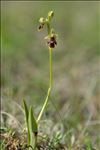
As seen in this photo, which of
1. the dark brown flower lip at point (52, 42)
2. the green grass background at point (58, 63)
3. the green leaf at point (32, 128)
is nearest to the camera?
the dark brown flower lip at point (52, 42)

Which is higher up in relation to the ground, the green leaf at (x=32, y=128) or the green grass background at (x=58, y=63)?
the green grass background at (x=58, y=63)

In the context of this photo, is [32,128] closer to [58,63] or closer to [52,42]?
[52,42]

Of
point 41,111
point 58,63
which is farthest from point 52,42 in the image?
point 58,63

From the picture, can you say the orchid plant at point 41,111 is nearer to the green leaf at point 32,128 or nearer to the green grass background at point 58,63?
the green leaf at point 32,128

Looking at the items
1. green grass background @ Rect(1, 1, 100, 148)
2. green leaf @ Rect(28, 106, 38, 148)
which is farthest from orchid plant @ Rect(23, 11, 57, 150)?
green grass background @ Rect(1, 1, 100, 148)

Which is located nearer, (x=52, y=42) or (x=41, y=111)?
(x=52, y=42)

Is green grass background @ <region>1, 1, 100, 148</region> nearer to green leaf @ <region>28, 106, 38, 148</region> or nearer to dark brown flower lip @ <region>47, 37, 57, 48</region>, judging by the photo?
green leaf @ <region>28, 106, 38, 148</region>

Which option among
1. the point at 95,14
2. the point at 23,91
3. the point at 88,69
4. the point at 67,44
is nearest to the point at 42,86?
the point at 23,91

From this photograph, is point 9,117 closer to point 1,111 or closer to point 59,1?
point 1,111

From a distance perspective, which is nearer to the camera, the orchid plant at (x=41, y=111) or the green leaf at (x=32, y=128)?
the orchid plant at (x=41, y=111)

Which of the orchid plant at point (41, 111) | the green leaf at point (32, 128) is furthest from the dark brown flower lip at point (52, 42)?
the green leaf at point (32, 128)
